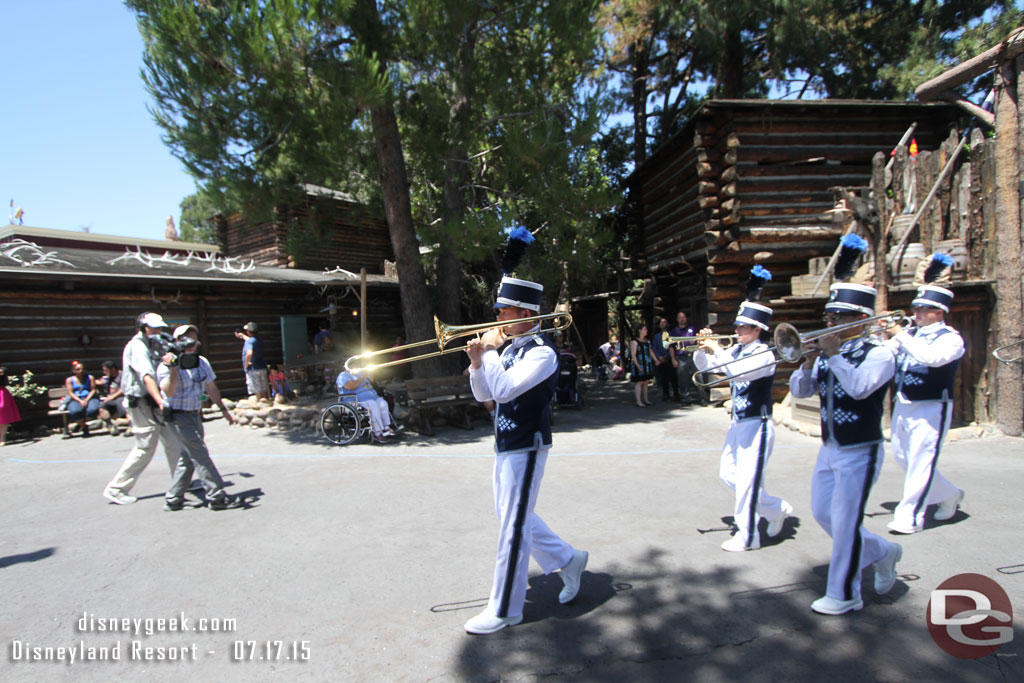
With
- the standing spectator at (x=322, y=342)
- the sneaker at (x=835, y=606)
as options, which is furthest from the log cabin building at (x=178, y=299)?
the sneaker at (x=835, y=606)

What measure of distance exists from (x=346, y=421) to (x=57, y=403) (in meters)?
6.14

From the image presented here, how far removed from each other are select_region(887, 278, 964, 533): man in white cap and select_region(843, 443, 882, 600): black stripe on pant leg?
1611 millimetres

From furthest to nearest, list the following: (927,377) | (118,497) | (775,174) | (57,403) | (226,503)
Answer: (775,174) < (57,403) < (118,497) < (226,503) < (927,377)

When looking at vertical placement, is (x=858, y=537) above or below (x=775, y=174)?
below

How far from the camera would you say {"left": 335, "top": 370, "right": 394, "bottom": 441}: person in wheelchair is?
9180 mm

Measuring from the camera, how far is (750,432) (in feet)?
14.7

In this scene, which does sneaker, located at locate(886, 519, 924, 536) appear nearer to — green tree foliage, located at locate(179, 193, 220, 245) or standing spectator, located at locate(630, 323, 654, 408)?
standing spectator, located at locate(630, 323, 654, 408)

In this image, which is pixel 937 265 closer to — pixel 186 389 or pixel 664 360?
pixel 664 360

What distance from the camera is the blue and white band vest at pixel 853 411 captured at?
11.3 ft

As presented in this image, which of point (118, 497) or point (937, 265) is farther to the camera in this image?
point (118, 497)

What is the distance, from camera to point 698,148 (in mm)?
12500

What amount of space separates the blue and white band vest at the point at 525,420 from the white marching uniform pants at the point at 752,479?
6.00ft

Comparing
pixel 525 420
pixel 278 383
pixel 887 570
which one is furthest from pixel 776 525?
pixel 278 383

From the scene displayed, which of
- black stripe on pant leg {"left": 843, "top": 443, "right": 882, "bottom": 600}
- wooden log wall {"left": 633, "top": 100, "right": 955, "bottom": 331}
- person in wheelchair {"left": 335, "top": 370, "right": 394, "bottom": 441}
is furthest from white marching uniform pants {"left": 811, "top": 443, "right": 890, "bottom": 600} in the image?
wooden log wall {"left": 633, "top": 100, "right": 955, "bottom": 331}
